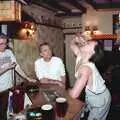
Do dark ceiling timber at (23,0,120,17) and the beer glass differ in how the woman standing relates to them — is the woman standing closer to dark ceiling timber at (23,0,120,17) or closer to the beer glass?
the beer glass

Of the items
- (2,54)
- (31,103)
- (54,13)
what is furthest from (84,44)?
(54,13)

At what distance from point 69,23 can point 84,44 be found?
8228 mm

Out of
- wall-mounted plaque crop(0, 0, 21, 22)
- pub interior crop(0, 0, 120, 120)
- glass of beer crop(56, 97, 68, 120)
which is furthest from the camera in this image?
pub interior crop(0, 0, 120, 120)

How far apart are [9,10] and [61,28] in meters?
6.26

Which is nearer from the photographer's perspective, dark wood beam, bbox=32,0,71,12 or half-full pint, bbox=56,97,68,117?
half-full pint, bbox=56,97,68,117

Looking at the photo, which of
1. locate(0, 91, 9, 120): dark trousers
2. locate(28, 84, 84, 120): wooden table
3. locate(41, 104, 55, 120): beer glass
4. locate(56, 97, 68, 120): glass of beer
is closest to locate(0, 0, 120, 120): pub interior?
locate(28, 84, 84, 120): wooden table

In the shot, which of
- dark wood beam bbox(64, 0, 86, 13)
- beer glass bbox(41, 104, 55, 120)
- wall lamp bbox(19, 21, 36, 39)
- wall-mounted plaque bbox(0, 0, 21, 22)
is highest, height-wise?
dark wood beam bbox(64, 0, 86, 13)

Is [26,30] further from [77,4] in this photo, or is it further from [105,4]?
[105,4]

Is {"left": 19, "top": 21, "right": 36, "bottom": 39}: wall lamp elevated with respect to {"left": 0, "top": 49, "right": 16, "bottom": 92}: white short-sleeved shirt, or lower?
elevated

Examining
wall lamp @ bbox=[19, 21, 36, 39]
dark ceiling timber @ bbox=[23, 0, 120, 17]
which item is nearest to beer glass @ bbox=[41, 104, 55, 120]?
wall lamp @ bbox=[19, 21, 36, 39]

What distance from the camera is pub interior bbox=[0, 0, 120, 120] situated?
5.80 m

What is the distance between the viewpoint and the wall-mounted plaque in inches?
179

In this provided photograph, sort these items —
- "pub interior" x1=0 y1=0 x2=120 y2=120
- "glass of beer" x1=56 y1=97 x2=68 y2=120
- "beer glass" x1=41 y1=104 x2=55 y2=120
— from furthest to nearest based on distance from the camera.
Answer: "pub interior" x1=0 y1=0 x2=120 y2=120 < "glass of beer" x1=56 y1=97 x2=68 y2=120 < "beer glass" x1=41 y1=104 x2=55 y2=120

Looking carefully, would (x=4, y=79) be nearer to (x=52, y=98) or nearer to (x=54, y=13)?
(x=52, y=98)
